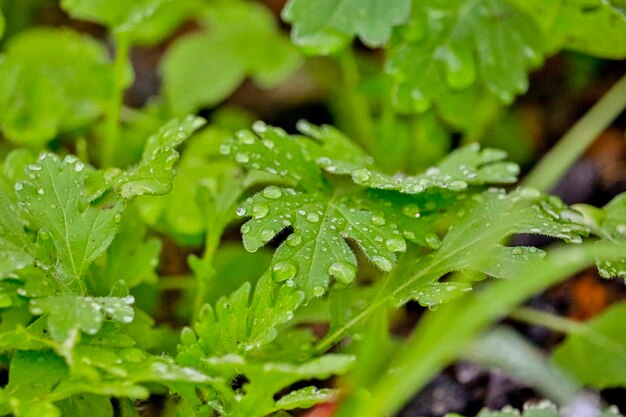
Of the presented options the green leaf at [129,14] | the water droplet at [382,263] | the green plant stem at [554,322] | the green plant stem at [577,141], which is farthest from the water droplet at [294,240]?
the green leaf at [129,14]

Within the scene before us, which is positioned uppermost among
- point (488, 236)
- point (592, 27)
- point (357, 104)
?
point (592, 27)

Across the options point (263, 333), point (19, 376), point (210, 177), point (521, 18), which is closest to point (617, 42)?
point (521, 18)

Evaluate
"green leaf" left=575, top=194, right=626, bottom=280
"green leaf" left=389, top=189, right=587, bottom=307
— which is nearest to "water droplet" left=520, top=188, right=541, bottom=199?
"green leaf" left=389, top=189, right=587, bottom=307

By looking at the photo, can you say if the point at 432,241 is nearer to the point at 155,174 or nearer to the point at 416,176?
the point at 416,176

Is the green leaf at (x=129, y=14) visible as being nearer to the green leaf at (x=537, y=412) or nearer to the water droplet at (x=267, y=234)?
the water droplet at (x=267, y=234)

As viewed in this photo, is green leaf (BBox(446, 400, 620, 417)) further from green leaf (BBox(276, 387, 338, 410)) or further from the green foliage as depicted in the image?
green leaf (BBox(276, 387, 338, 410))

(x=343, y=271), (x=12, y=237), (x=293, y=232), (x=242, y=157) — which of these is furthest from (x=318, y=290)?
(x=12, y=237)
